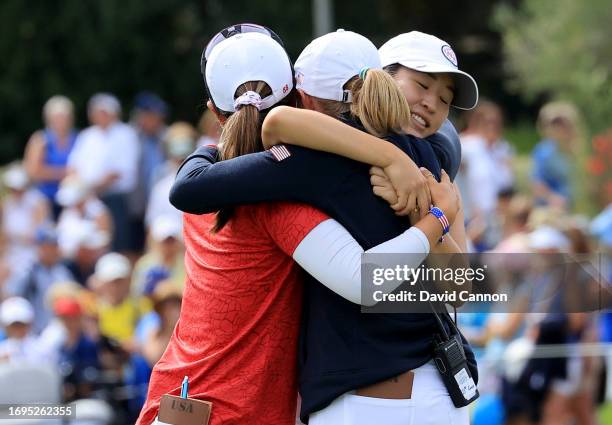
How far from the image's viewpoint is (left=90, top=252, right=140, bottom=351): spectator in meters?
9.35

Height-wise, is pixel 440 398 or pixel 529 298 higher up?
pixel 529 298

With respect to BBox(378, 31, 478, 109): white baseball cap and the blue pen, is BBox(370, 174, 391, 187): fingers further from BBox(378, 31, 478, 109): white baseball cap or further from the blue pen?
the blue pen

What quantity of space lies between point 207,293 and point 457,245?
734 mm

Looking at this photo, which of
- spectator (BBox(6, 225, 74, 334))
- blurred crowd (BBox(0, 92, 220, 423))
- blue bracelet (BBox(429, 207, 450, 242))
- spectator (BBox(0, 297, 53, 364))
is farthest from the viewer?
spectator (BBox(6, 225, 74, 334))

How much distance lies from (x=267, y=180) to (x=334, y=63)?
0.40 m

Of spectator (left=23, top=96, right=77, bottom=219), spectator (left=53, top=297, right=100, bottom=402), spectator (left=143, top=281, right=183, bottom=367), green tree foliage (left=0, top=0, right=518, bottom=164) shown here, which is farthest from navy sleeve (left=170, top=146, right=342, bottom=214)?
green tree foliage (left=0, top=0, right=518, bottom=164)

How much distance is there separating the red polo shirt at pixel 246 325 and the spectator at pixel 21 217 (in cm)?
764

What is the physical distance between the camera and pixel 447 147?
12.8 ft

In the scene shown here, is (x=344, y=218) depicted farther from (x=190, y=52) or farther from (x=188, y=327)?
(x=190, y=52)

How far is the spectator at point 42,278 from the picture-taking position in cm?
984

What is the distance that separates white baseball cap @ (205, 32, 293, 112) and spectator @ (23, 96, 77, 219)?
8799 millimetres

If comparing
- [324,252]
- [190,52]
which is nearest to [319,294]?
[324,252]

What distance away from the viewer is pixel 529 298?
664 cm

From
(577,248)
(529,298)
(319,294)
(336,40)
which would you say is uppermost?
(577,248)
